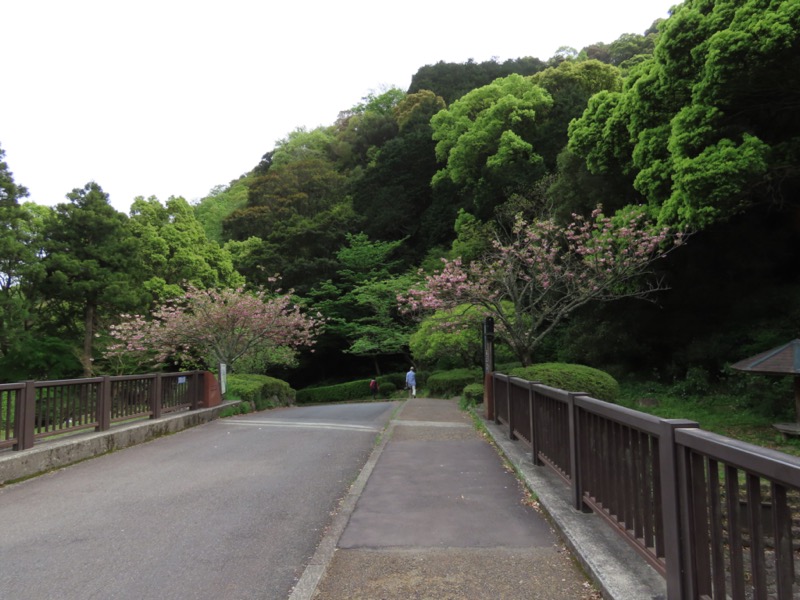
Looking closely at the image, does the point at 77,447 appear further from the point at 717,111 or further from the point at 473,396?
the point at 717,111

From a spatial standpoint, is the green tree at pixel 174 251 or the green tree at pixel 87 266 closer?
the green tree at pixel 87 266

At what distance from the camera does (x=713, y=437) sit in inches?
98.3

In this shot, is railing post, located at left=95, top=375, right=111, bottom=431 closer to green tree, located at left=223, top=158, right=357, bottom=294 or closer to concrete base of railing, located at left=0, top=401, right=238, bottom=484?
concrete base of railing, located at left=0, top=401, right=238, bottom=484

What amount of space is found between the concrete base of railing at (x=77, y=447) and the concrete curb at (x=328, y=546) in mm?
4132

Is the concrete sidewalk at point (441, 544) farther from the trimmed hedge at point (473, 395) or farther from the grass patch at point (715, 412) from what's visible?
the trimmed hedge at point (473, 395)

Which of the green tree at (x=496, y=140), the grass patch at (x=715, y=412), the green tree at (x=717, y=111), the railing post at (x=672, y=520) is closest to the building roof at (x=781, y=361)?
the grass patch at (x=715, y=412)

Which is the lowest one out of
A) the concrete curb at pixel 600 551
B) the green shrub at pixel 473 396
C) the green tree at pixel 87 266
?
the green shrub at pixel 473 396

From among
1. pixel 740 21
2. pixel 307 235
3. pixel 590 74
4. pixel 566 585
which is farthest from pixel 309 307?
pixel 566 585

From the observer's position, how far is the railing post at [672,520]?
9.00 feet

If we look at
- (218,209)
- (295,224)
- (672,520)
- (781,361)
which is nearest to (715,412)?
(781,361)

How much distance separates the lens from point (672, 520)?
2.79 metres

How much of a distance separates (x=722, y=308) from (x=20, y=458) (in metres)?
19.5

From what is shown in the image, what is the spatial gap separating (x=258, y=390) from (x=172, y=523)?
46.6 ft

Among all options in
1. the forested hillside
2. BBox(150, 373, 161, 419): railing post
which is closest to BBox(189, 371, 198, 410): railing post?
BBox(150, 373, 161, 419): railing post
